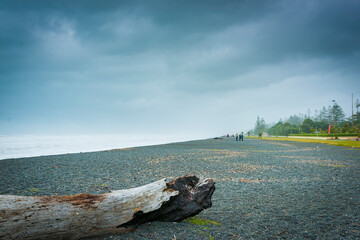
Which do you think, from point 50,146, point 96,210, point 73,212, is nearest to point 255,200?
point 96,210

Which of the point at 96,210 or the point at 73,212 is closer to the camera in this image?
the point at 73,212

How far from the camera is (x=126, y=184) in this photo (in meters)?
10.5

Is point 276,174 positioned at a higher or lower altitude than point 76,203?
lower

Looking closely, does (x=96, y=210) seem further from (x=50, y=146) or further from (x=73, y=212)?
(x=50, y=146)

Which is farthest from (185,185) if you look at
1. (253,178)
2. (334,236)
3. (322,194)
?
(253,178)

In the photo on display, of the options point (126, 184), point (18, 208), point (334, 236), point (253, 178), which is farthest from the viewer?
point (253, 178)

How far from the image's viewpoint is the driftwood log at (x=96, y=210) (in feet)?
13.3

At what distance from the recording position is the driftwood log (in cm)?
404

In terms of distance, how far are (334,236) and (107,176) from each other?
1076cm

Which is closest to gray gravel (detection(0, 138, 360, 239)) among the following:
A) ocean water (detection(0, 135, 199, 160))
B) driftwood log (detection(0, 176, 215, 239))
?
driftwood log (detection(0, 176, 215, 239))

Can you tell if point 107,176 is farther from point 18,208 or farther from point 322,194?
point 322,194

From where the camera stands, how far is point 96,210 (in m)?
4.58

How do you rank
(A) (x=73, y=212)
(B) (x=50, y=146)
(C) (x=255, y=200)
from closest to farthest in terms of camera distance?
1. (A) (x=73, y=212)
2. (C) (x=255, y=200)
3. (B) (x=50, y=146)

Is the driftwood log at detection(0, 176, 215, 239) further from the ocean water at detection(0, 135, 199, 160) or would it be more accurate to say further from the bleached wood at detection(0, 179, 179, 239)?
the ocean water at detection(0, 135, 199, 160)
